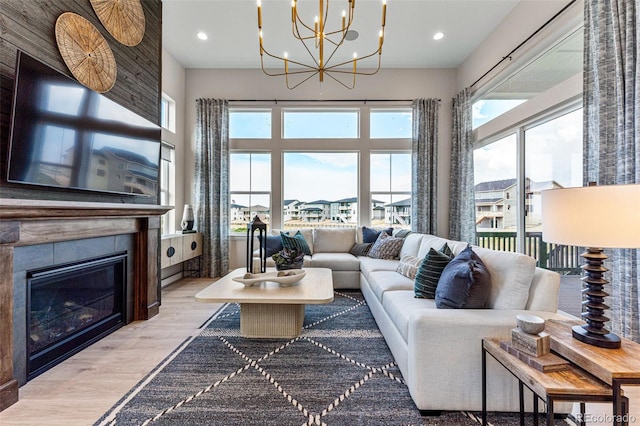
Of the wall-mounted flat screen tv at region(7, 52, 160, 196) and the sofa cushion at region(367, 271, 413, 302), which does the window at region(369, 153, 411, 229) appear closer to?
the sofa cushion at region(367, 271, 413, 302)

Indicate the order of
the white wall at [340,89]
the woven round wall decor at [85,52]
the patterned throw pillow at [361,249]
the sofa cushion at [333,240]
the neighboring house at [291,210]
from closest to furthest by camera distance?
the woven round wall decor at [85,52], the patterned throw pillow at [361,249], the sofa cushion at [333,240], the white wall at [340,89], the neighboring house at [291,210]

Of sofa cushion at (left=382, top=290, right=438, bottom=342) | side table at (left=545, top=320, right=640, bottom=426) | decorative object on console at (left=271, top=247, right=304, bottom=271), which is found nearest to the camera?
side table at (left=545, top=320, right=640, bottom=426)

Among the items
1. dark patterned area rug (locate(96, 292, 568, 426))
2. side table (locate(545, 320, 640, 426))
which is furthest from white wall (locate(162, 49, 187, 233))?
side table (locate(545, 320, 640, 426))

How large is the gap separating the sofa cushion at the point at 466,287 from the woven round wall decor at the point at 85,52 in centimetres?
313

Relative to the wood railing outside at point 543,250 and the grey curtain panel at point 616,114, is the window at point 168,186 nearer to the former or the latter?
the wood railing outside at point 543,250

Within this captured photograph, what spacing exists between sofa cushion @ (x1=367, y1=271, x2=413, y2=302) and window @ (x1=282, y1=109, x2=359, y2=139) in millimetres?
2813

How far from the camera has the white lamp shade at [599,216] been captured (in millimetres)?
1085

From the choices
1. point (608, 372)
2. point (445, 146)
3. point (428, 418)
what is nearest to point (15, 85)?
point (428, 418)

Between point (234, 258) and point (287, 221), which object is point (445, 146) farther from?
point (234, 258)

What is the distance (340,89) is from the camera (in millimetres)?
4816

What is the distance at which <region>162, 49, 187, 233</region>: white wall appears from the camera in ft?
14.3

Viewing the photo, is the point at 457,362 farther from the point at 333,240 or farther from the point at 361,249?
the point at 333,240

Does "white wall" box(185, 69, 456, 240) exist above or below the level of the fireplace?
above

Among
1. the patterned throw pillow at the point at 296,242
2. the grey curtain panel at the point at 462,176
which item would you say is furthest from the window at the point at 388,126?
the patterned throw pillow at the point at 296,242
